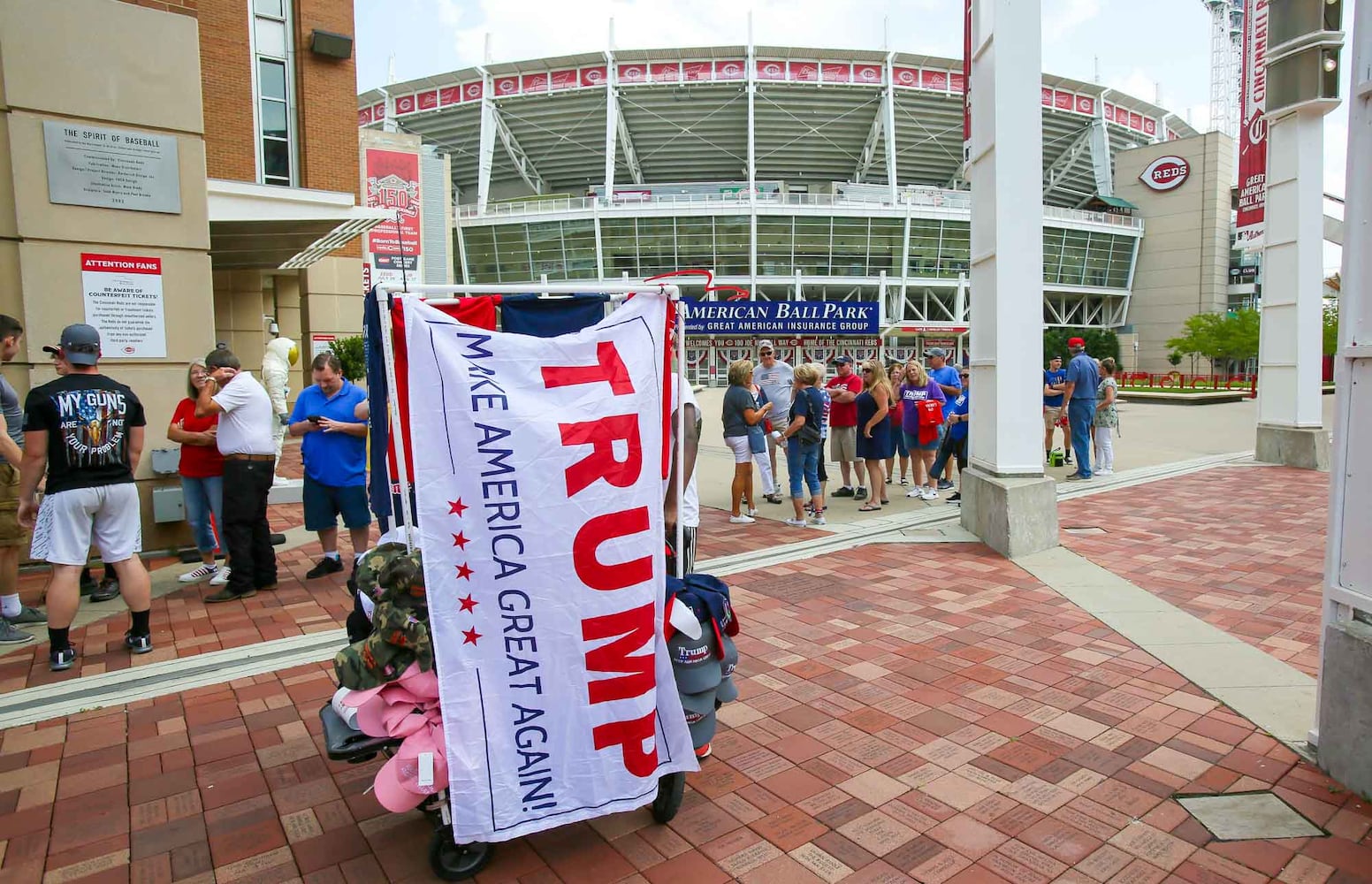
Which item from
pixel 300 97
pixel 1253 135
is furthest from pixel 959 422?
pixel 300 97

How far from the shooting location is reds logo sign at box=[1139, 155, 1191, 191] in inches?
2525

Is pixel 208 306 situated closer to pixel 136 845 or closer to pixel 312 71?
pixel 136 845

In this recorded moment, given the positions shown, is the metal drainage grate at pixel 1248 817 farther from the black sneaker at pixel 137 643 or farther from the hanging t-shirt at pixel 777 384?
the hanging t-shirt at pixel 777 384

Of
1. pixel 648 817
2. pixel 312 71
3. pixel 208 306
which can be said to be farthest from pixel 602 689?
pixel 312 71

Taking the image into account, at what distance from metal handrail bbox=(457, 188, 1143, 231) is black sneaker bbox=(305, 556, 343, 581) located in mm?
51254

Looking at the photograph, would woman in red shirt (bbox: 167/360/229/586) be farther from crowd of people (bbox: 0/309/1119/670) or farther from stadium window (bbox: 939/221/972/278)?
stadium window (bbox: 939/221/972/278)

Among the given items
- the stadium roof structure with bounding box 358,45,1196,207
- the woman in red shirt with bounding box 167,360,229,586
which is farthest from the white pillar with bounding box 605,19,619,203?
the woman in red shirt with bounding box 167,360,229,586

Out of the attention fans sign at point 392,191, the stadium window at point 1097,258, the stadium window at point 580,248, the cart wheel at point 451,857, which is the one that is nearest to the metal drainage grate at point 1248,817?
the cart wheel at point 451,857

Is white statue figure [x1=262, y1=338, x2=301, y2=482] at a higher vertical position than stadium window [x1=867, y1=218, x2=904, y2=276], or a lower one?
lower

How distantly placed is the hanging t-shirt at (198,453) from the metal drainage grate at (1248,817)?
629 centimetres

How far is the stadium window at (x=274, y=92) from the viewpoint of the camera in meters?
17.2

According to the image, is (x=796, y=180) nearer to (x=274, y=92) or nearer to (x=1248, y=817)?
(x=274, y=92)

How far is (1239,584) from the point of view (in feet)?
19.0

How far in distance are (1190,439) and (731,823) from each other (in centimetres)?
1637
